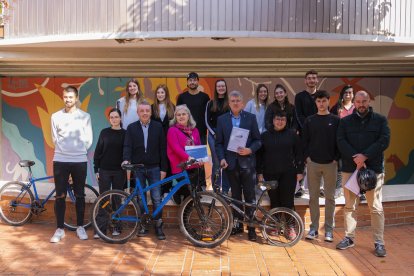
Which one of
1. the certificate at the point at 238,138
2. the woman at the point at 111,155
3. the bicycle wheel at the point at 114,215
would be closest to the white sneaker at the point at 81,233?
the woman at the point at 111,155

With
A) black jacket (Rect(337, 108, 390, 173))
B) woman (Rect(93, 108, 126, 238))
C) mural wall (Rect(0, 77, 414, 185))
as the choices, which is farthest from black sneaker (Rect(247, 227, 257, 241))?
mural wall (Rect(0, 77, 414, 185))

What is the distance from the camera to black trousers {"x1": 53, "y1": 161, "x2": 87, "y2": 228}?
6.58 meters

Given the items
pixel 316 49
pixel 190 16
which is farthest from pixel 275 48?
pixel 190 16

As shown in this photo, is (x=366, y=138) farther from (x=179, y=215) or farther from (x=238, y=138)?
(x=179, y=215)

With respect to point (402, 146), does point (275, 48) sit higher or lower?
higher

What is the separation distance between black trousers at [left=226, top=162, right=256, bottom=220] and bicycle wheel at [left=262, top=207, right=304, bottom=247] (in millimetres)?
278

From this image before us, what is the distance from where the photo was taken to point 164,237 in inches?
264

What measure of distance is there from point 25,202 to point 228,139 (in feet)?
11.9

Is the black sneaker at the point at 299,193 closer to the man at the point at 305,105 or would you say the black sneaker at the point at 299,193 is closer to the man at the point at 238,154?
the man at the point at 305,105

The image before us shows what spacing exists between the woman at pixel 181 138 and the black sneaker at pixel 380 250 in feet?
8.26

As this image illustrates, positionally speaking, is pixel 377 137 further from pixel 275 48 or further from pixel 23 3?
pixel 23 3

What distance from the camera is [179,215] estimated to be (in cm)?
636

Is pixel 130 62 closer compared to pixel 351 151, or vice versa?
pixel 351 151

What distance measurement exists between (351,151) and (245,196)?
5.21 ft
